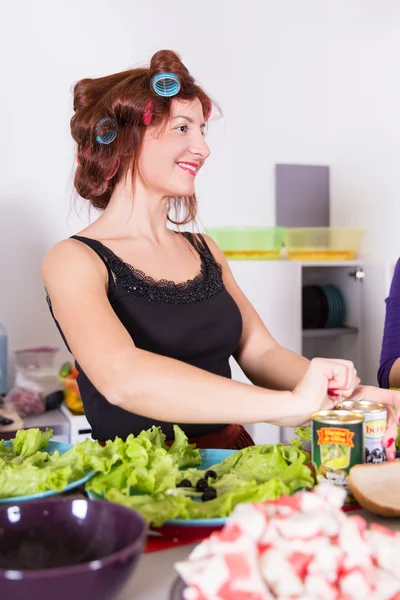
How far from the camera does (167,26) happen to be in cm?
342

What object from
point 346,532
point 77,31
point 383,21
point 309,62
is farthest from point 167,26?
point 346,532

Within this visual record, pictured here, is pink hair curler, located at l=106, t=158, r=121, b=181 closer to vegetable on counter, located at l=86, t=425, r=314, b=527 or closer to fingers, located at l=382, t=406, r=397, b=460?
vegetable on counter, located at l=86, t=425, r=314, b=527

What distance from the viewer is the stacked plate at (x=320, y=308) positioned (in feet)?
11.6

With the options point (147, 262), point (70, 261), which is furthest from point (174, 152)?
point (70, 261)

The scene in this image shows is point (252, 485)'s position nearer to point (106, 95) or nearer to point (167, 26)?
point (106, 95)

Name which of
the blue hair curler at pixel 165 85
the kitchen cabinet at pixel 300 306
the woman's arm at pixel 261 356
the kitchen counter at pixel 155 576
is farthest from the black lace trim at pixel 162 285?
the kitchen cabinet at pixel 300 306

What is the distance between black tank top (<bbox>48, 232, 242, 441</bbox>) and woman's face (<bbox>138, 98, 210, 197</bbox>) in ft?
0.68

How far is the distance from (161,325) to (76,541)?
2.77 ft

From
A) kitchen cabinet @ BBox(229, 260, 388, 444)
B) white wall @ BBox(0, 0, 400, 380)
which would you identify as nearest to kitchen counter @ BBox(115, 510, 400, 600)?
kitchen cabinet @ BBox(229, 260, 388, 444)

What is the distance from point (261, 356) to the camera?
5.98 ft

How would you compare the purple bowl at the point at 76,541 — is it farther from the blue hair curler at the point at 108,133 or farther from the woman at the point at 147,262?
the blue hair curler at the point at 108,133

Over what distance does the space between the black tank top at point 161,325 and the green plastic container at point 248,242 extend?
156 cm

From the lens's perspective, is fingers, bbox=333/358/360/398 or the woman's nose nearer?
fingers, bbox=333/358/360/398

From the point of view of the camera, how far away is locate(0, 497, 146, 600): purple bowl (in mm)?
731
